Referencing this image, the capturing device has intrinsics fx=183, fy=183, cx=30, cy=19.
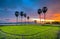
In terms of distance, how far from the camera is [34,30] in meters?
5.01

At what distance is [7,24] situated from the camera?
16.5ft

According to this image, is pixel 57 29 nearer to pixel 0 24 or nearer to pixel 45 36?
pixel 45 36

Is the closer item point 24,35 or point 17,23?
point 24,35

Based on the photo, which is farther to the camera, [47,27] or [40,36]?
[47,27]

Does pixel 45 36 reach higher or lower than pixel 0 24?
lower

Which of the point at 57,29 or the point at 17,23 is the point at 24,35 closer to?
the point at 17,23

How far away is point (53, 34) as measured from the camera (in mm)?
4898

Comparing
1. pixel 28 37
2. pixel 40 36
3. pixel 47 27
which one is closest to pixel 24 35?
pixel 28 37

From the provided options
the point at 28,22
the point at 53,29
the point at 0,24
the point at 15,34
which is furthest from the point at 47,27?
the point at 0,24

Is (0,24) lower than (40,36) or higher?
higher

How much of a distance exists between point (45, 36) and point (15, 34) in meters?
0.79

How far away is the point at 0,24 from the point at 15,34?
0.57 metres

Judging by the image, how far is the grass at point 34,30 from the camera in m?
4.80

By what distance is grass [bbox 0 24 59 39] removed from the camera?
189 inches
